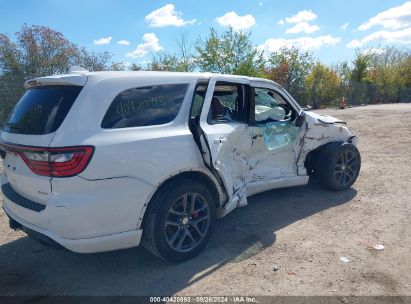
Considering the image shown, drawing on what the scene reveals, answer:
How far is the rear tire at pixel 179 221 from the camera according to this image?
342cm

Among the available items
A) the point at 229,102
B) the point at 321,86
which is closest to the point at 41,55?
the point at 229,102

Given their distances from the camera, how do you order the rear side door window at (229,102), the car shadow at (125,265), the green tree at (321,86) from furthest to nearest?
the green tree at (321,86), the rear side door window at (229,102), the car shadow at (125,265)

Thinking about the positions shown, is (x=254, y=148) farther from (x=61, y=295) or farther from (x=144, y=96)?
(x=61, y=295)

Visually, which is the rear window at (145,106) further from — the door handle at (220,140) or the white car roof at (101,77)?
the door handle at (220,140)

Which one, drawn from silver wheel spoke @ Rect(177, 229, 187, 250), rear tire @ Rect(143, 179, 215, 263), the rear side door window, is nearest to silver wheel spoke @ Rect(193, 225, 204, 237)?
rear tire @ Rect(143, 179, 215, 263)

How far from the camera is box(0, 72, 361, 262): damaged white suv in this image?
2.99 metres

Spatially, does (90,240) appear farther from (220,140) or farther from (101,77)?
(220,140)

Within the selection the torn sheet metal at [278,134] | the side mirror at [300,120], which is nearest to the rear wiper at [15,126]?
the torn sheet metal at [278,134]

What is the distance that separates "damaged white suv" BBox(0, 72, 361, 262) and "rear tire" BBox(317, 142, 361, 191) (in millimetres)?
1472

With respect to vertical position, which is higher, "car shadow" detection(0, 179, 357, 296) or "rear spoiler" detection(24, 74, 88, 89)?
"rear spoiler" detection(24, 74, 88, 89)

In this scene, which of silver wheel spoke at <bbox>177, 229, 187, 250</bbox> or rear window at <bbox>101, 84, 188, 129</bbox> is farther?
silver wheel spoke at <bbox>177, 229, 187, 250</bbox>

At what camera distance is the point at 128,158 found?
124 inches

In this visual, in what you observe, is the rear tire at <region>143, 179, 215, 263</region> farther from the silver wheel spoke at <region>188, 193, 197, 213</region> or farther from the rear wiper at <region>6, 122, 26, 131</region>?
the rear wiper at <region>6, 122, 26, 131</region>

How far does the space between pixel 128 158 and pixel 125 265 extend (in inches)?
48.9
